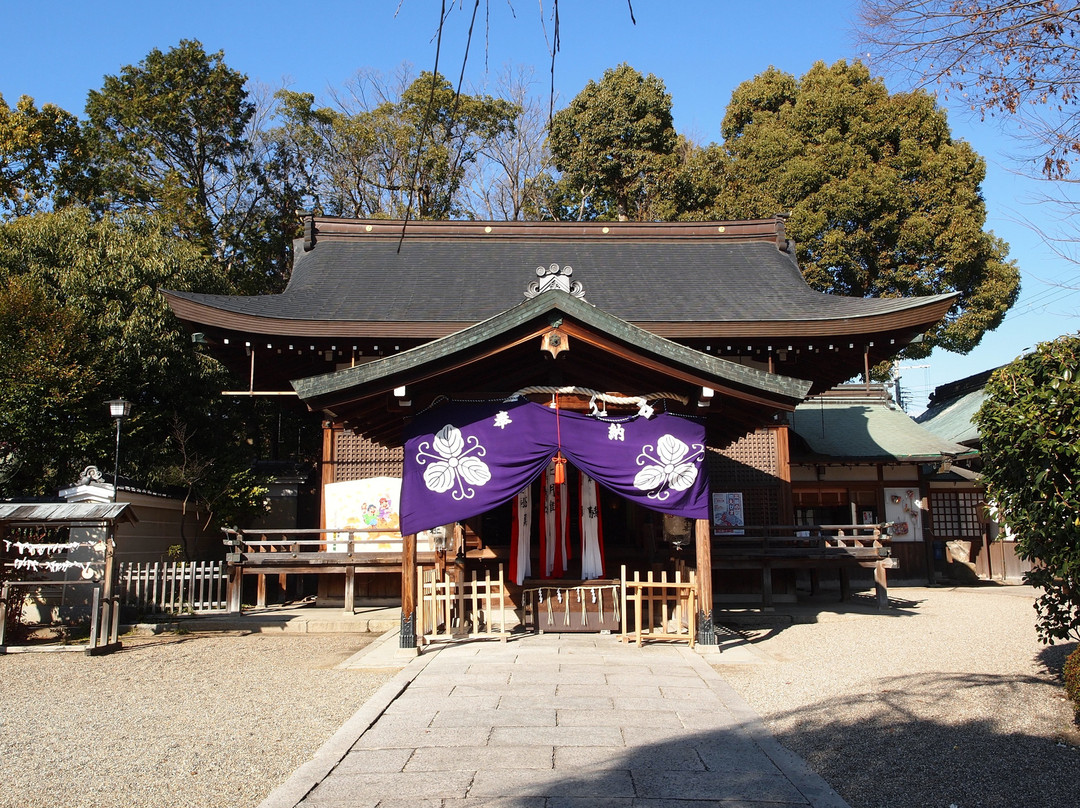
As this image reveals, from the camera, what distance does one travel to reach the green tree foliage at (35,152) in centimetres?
2120

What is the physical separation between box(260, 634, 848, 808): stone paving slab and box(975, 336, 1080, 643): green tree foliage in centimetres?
263

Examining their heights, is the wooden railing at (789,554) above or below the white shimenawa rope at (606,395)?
below

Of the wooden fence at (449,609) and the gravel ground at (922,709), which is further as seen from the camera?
the wooden fence at (449,609)

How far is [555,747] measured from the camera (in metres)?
5.11

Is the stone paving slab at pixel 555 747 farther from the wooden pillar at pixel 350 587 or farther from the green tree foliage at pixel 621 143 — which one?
the green tree foliage at pixel 621 143

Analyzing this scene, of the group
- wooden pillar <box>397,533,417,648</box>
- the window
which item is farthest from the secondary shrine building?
the window

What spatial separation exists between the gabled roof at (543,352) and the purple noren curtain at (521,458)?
417 millimetres

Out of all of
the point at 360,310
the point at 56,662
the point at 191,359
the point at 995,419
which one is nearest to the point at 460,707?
the point at 995,419

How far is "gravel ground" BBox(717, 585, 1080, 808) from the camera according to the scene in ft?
15.0

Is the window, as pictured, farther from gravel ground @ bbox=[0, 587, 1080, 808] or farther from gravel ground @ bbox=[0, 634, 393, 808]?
gravel ground @ bbox=[0, 634, 393, 808]

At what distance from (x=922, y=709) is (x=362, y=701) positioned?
449 cm

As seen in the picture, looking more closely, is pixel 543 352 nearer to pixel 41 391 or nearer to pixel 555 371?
pixel 555 371

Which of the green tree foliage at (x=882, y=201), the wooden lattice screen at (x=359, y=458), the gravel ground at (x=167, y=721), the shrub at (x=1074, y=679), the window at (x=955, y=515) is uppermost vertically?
the green tree foliage at (x=882, y=201)

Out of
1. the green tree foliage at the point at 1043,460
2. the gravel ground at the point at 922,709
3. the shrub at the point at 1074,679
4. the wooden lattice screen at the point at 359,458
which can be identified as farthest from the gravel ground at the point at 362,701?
the wooden lattice screen at the point at 359,458
